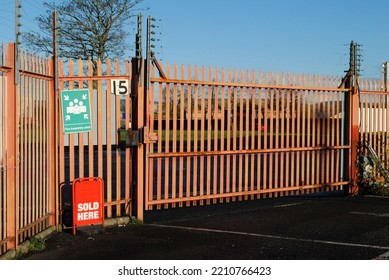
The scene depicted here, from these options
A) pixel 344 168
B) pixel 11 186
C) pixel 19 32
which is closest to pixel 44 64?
pixel 19 32

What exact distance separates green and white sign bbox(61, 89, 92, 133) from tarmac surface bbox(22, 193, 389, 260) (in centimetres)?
152

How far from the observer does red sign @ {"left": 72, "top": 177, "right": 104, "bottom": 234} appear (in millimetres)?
8320

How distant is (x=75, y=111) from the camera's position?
843cm

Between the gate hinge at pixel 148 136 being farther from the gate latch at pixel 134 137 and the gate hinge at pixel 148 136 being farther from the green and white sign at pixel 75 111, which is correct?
the green and white sign at pixel 75 111

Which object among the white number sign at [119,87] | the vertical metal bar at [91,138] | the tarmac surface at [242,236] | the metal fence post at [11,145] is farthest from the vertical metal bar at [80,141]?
the metal fence post at [11,145]

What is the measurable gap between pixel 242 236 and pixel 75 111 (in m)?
2.96

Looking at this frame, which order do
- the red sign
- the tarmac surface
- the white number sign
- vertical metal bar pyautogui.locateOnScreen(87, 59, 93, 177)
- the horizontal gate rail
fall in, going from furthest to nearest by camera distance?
the horizontal gate rail → the white number sign → vertical metal bar pyautogui.locateOnScreen(87, 59, 93, 177) → the red sign → the tarmac surface

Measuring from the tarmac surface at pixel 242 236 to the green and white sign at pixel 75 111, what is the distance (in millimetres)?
1523

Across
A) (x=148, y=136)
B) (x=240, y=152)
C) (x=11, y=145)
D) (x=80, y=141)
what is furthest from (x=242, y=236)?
(x=11, y=145)

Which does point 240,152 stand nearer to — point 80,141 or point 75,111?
point 80,141

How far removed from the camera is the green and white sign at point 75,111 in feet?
27.4

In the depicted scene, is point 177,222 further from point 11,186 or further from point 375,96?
point 375,96

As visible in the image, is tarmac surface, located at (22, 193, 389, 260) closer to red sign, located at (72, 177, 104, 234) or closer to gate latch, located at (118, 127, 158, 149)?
red sign, located at (72, 177, 104, 234)

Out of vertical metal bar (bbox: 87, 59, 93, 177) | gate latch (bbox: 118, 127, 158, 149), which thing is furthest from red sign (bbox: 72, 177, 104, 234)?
gate latch (bbox: 118, 127, 158, 149)
